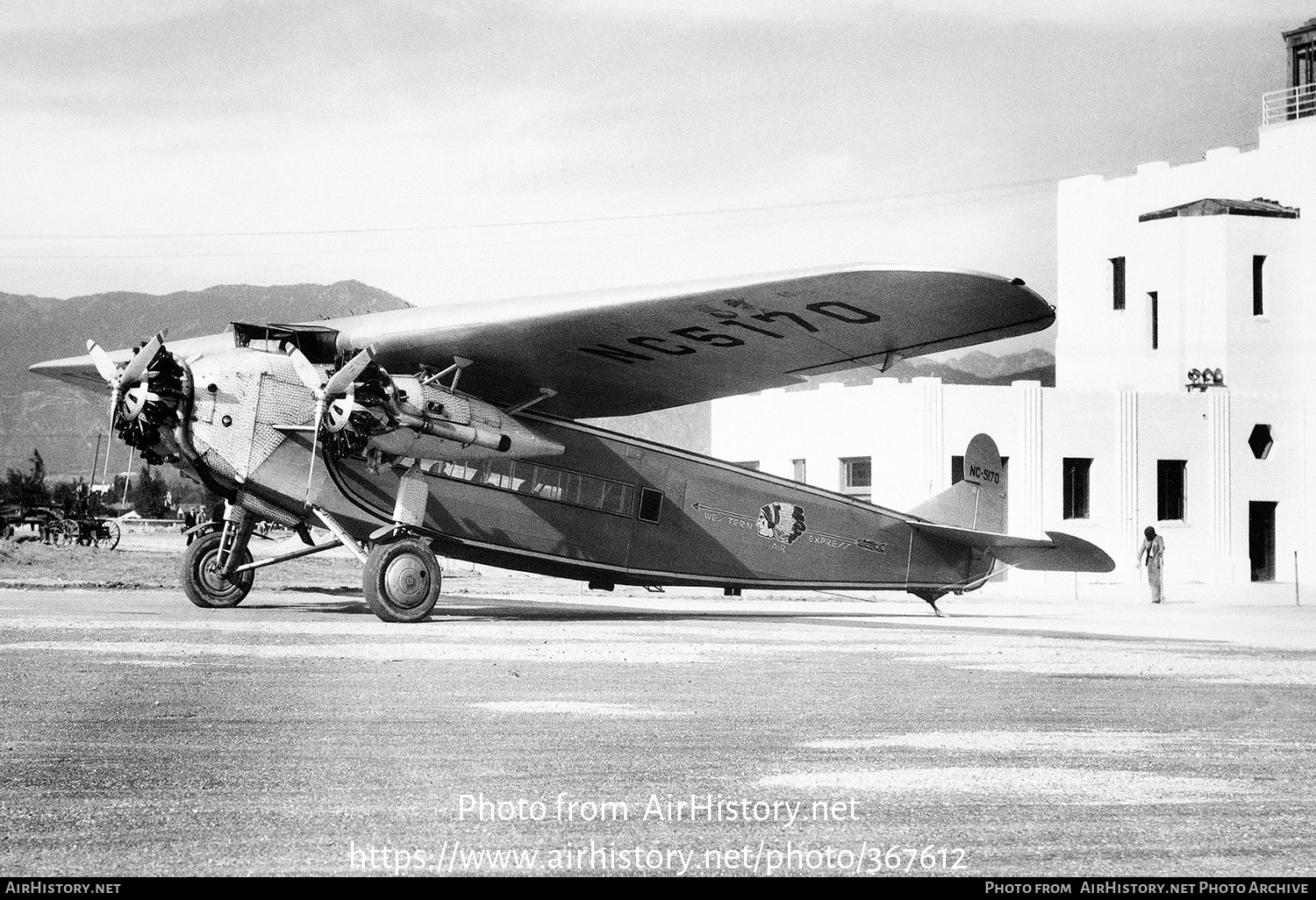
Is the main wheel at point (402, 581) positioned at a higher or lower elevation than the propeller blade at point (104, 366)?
lower

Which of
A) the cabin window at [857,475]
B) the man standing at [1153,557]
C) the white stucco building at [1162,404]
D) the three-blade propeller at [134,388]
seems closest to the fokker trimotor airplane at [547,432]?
the three-blade propeller at [134,388]

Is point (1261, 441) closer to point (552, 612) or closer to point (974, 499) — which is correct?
point (974, 499)

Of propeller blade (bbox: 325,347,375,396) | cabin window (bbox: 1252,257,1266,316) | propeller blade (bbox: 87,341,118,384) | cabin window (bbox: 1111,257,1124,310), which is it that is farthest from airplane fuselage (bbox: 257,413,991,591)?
cabin window (bbox: 1111,257,1124,310)

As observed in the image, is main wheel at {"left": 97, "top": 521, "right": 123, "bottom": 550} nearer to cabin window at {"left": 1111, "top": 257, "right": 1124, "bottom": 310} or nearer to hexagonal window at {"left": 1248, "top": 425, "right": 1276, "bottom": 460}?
cabin window at {"left": 1111, "top": 257, "right": 1124, "bottom": 310}

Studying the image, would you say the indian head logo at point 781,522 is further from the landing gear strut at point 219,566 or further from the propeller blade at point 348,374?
the landing gear strut at point 219,566

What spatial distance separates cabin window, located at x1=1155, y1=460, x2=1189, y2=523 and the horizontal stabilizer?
71.4ft

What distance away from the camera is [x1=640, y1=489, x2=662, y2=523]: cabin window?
17875mm

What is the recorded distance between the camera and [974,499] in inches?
796

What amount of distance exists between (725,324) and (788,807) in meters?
9.88

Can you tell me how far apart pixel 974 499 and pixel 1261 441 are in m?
25.3

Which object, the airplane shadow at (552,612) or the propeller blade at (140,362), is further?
the airplane shadow at (552,612)

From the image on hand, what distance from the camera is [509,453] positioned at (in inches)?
631

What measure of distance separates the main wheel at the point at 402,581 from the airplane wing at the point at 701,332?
2.71 m

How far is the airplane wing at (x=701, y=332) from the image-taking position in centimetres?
1309
